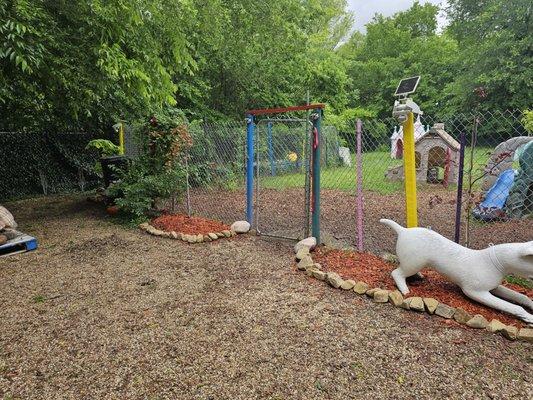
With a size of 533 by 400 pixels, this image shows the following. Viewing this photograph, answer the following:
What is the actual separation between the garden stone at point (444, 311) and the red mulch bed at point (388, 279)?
5.5 inches

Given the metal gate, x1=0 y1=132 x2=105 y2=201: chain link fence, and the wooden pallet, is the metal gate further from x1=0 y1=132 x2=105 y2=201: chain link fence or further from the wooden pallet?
x1=0 y1=132 x2=105 y2=201: chain link fence

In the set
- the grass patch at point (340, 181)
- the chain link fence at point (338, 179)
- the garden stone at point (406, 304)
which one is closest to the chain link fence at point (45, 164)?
the chain link fence at point (338, 179)

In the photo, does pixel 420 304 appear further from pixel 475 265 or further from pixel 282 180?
pixel 282 180

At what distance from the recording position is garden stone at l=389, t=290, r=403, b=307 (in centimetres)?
277

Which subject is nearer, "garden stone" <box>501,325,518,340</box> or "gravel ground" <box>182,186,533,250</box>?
"garden stone" <box>501,325,518,340</box>

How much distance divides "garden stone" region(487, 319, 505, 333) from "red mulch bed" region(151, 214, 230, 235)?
3404mm

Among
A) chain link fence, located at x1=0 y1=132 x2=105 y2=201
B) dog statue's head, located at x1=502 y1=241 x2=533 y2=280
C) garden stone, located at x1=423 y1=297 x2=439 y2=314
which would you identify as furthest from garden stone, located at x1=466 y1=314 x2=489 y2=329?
chain link fence, located at x1=0 y1=132 x2=105 y2=201

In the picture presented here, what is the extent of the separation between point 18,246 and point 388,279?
4394mm

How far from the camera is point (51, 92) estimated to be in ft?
18.7

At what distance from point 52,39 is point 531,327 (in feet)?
18.6

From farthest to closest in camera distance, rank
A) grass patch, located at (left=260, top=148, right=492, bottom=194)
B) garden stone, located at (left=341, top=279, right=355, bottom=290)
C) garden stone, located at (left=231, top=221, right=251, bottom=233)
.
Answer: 1. grass patch, located at (left=260, top=148, right=492, bottom=194)
2. garden stone, located at (left=231, top=221, right=251, bottom=233)
3. garden stone, located at (left=341, top=279, right=355, bottom=290)

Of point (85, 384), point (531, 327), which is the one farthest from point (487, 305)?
point (85, 384)

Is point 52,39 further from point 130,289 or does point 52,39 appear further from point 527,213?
point 527,213

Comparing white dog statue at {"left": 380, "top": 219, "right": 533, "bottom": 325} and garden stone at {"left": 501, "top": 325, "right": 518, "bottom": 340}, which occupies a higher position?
white dog statue at {"left": 380, "top": 219, "right": 533, "bottom": 325}
